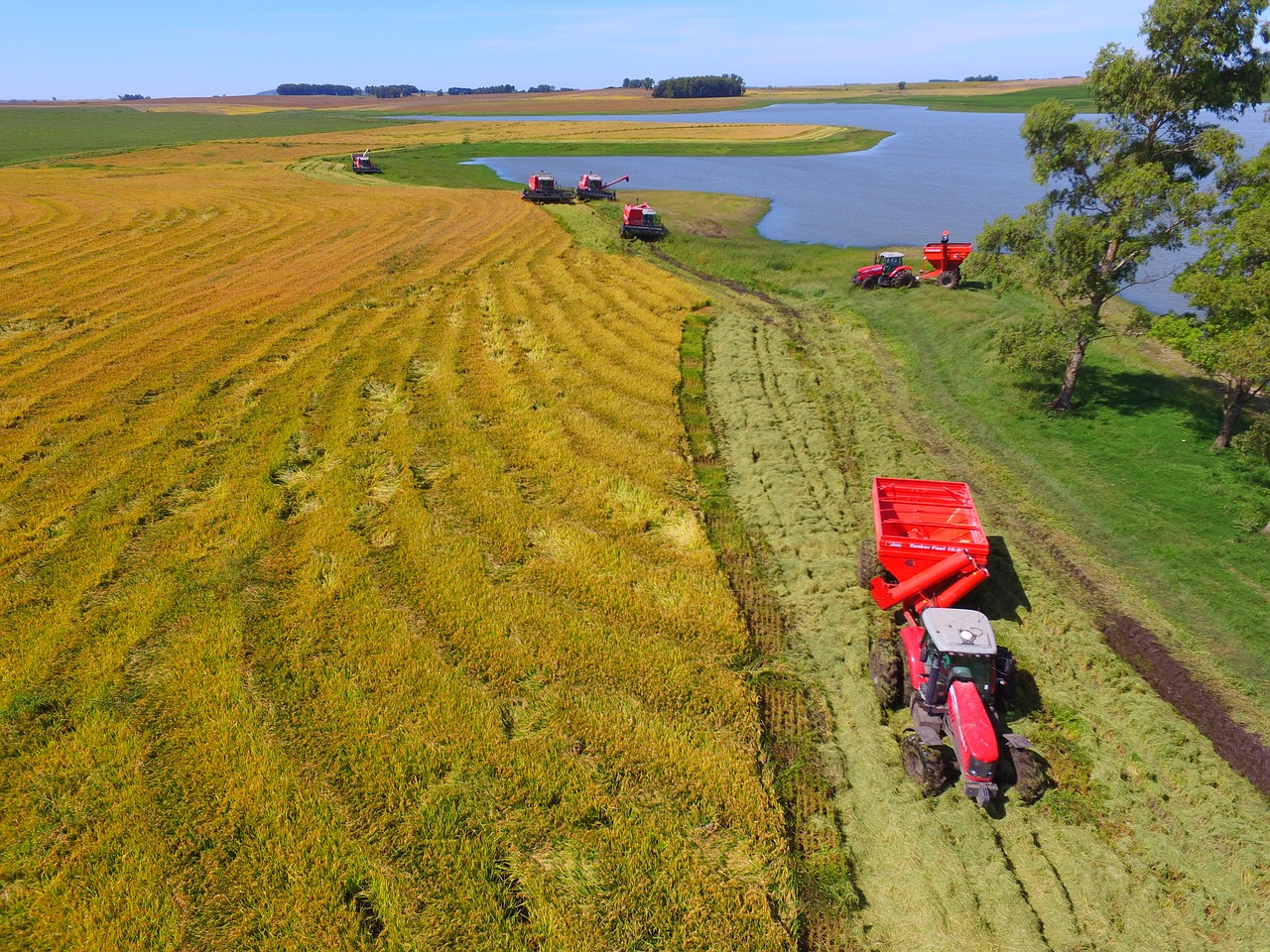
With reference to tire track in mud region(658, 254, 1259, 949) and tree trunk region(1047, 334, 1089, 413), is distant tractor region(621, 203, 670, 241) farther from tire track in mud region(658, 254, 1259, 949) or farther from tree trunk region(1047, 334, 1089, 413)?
tire track in mud region(658, 254, 1259, 949)

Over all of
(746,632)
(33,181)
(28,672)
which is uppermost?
(33,181)

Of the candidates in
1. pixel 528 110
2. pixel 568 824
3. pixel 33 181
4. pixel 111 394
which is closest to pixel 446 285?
pixel 111 394

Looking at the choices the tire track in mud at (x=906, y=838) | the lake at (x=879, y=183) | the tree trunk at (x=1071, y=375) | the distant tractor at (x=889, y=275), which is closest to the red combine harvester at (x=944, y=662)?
the tire track in mud at (x=906, y=838)

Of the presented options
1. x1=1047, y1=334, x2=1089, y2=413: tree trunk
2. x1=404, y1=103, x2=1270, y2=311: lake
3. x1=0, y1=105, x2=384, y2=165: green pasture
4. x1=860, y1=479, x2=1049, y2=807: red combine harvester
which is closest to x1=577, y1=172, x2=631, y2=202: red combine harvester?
x1=404, y1=103, x2=1270, y2=311: lake

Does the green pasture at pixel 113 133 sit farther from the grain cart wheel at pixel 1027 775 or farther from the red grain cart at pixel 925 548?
the grain cart wheel at pixel 1027 775

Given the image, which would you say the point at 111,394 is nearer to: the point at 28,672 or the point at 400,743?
the point at 28,672

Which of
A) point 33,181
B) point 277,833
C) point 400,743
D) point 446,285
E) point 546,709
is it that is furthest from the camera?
point 33,181

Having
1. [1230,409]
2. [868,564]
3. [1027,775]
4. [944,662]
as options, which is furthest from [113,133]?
[1027,775]
